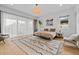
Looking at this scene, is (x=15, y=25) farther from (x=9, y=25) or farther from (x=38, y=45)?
(x=38, y=45)

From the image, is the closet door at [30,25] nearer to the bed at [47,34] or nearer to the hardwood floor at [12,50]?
A: the bed at [47,34]

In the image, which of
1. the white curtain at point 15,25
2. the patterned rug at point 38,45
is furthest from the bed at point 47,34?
the white curtain at point 15,25

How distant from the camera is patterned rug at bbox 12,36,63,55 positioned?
129cm

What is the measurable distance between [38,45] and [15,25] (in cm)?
51

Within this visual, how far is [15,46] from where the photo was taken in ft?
4.39

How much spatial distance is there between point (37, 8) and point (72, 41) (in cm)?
80

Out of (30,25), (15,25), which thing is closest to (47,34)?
(30,25)

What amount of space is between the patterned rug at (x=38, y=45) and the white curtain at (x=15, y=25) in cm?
12

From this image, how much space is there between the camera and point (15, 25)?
1428 millimetres

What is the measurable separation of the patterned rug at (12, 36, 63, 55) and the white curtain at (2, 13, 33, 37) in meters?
0.12

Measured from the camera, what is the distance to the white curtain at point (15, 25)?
4.43 feet

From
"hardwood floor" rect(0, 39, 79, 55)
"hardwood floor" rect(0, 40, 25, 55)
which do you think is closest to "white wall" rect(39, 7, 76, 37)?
"hardwood floor" rect(0, 39, 79, 55)
